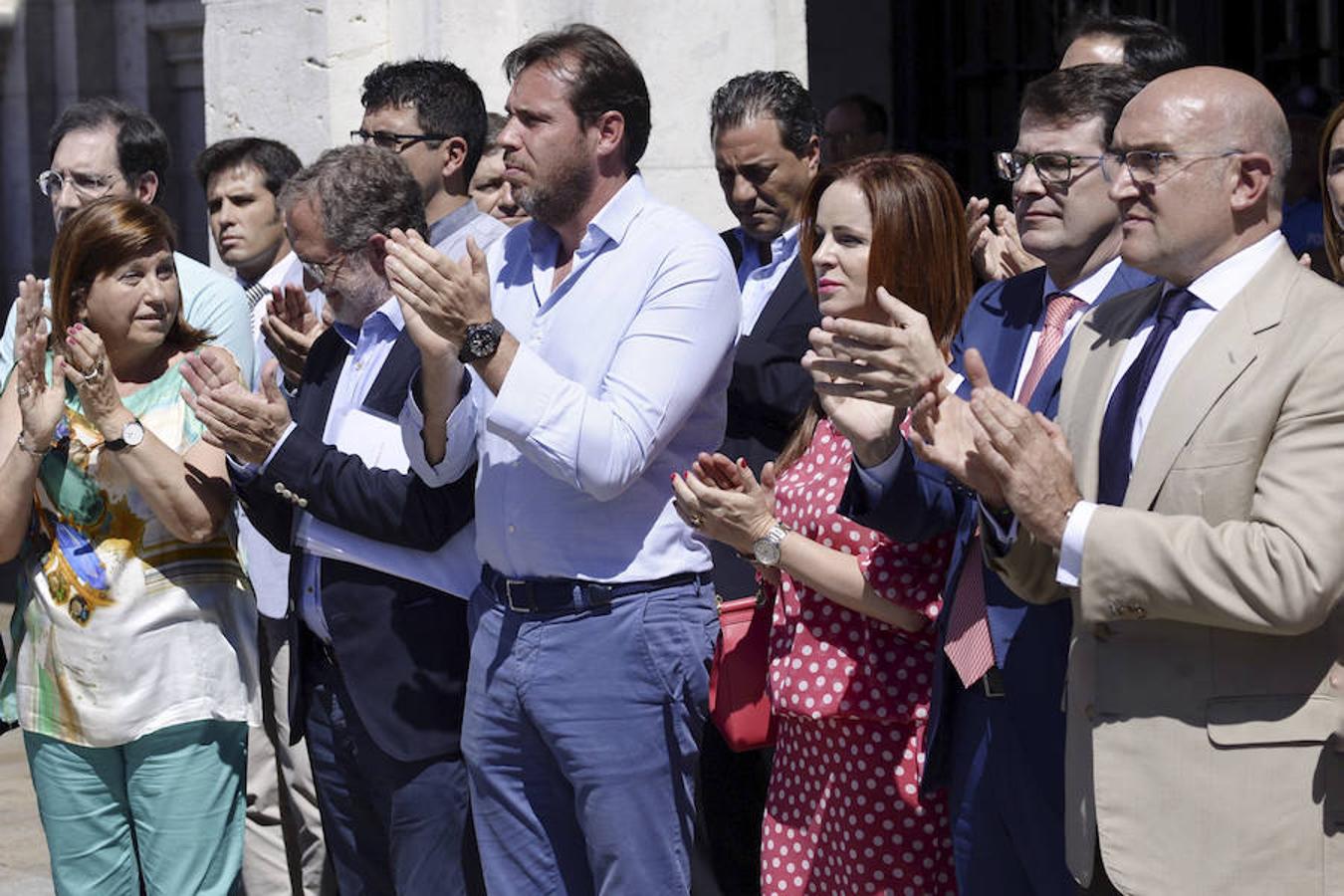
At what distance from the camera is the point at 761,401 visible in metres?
4.51

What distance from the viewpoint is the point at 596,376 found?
3.92 meters

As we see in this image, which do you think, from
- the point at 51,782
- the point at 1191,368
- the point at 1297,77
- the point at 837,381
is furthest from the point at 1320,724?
the point at 1297,77

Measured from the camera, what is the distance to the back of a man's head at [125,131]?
19.2 feet

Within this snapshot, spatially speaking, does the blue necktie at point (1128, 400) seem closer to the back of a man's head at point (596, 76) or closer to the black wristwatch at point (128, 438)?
the back of a man's head at point (596, 76)

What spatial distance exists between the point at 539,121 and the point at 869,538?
3.59 feet

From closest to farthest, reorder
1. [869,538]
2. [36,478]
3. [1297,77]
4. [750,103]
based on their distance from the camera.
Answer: [869,538], [36,478], [750,103], [1297,77]

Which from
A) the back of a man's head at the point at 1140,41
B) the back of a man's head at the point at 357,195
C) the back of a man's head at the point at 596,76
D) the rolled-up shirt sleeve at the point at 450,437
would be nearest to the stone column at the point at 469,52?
the back of a man's head at the point at 1140,41

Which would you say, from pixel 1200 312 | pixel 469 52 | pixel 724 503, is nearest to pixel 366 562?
pixel 724 503

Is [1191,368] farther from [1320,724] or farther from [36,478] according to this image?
[36,478]

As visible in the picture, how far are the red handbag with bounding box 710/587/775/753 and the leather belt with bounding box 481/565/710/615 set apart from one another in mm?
133

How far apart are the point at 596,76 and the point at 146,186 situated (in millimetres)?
2256

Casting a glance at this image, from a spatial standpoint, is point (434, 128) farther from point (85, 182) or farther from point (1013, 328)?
point (1013, 328)

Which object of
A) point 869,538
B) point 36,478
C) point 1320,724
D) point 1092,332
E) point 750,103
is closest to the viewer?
point 1320,724

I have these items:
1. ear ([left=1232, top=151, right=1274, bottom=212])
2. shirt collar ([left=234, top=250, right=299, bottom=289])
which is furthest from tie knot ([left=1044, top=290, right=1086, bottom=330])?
shirt collar ([left=234, top=250, right=299, bottom=289])
